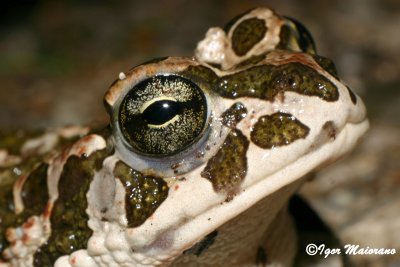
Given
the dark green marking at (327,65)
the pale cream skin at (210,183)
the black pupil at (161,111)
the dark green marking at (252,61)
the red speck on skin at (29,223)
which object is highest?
the dark green marking at (252,61)

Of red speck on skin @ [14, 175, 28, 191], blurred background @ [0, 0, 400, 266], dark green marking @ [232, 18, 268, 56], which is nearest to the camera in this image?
dark green marking @ [232, 18, 268, 56]

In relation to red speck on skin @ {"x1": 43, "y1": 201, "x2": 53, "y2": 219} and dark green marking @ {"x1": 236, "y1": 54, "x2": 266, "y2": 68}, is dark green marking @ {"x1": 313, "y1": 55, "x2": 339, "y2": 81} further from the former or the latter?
red speck on skin @ {"x1": 43, "y1": 201, "x2": 53, "y2": 219}

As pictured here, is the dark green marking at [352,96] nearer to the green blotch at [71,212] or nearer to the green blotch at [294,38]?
the green blotch at [294,38]

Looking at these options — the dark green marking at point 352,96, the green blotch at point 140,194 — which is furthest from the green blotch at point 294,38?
the green blotch at point 140,194

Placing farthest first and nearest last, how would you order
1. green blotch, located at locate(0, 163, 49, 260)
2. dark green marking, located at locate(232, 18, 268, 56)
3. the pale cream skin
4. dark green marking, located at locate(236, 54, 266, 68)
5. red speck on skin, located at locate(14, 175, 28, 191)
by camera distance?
1. red speck on skin, located at locate(14, 175, 28, 191)
2. green blotch, located at locate(0, 163, 49, 260)
3. dark green marking, located at locate(232, 18, 268, 56)
4. dark green marking, located at locate(236, 54, 266, 68)
5. the pale cream skin

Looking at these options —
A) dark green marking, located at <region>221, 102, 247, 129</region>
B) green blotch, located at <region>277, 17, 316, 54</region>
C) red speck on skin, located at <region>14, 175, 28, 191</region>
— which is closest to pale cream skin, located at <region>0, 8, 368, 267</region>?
dark green marking, located at <region>221, 102, 247, 129</region>
